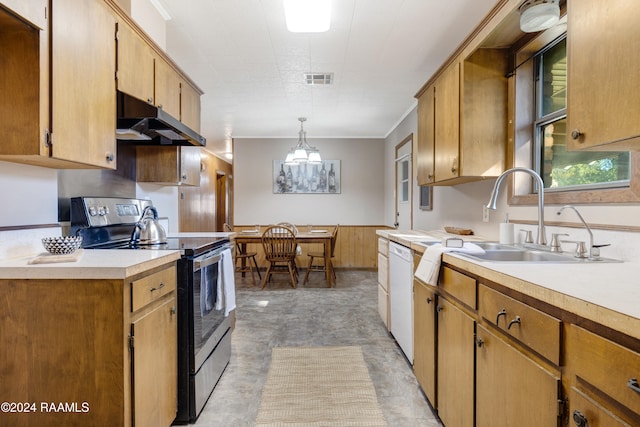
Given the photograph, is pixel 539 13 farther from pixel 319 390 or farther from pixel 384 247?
pixel 319 390

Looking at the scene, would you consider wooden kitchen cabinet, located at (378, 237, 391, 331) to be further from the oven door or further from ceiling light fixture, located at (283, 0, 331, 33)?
ceiling light fixture, located at (283, 0, 331, 33)

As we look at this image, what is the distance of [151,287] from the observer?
1.41m

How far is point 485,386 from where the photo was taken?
1227 millimetres

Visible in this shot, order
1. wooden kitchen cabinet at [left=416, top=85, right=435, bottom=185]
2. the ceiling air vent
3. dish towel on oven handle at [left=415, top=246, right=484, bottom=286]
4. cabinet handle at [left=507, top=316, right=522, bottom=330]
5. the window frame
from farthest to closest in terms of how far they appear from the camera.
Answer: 1. the ceiling air vent
2. wooden kitchen cabinet at [left=416, top=85, right=435, bottom=185]
3. the window frame
4. dish towel on oven handle at [left=415, top=246, right=484, bottom=286]
5. cabinet handle at [left=507, top=316, right=522, bottom=330]

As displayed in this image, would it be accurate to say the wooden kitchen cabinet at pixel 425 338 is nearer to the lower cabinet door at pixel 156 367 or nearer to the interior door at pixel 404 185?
the lower cabinet door at pixel 156 367

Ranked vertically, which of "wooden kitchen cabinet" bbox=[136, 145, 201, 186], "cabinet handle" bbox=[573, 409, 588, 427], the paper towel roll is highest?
"wooden kitchen cabinet" bbox=[136, 145, 201, 186]

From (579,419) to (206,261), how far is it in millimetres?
1676

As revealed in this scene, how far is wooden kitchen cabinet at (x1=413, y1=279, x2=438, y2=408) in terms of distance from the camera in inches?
70.4

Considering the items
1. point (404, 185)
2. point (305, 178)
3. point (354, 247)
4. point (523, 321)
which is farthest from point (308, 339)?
point (305, 178)

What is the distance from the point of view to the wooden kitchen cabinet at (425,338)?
1.79 m

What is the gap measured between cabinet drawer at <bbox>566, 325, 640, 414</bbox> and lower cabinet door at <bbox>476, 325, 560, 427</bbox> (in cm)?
11

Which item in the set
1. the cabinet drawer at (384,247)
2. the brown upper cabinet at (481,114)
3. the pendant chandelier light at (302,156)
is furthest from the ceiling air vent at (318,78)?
the cabinet drawer at (384,247)

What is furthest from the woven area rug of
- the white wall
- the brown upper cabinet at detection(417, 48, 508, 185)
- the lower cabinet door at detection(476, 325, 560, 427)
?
the white wall

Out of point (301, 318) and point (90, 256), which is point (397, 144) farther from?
point (90, 256)
